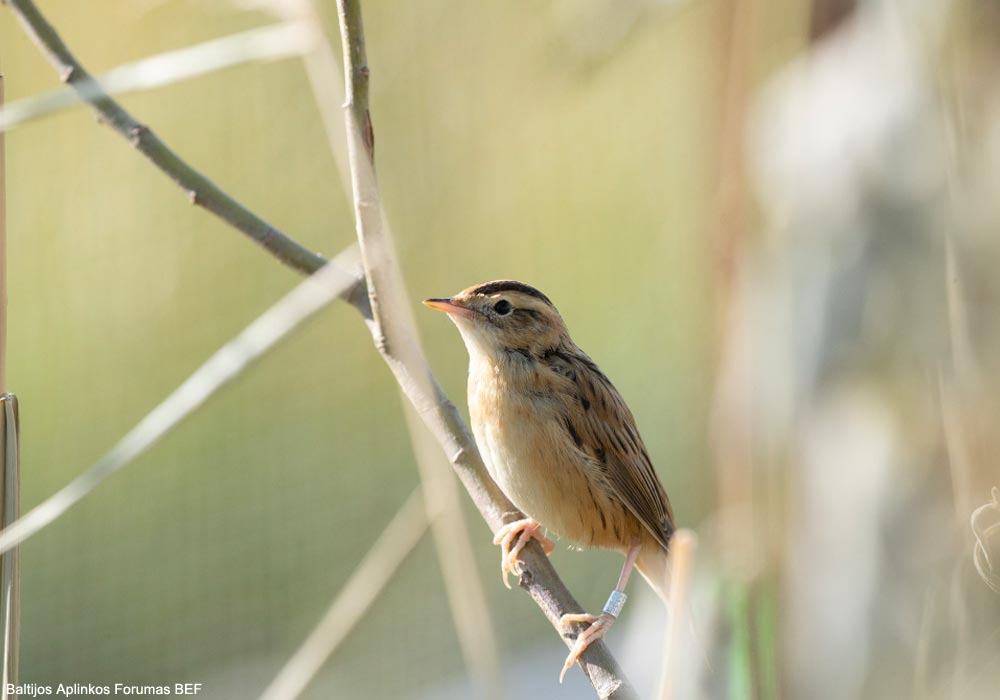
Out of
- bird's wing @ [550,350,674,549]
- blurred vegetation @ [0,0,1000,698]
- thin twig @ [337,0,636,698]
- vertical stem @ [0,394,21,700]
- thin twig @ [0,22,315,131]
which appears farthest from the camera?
blurred vegetation @ [0,0,1000,698]

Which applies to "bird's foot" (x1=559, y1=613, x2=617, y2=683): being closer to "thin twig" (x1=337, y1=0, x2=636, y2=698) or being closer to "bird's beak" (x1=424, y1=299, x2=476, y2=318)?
"thin twig" (x1=337, y1=0, x2=636, y2=698)

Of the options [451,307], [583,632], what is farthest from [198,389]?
[451,307]

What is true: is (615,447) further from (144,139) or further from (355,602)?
(144,139)

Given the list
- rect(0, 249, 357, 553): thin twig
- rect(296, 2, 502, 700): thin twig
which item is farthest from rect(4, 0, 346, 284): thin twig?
rect(296, 2, 502, 700): thin twig

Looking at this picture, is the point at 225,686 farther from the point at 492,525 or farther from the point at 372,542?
the point at 492,525

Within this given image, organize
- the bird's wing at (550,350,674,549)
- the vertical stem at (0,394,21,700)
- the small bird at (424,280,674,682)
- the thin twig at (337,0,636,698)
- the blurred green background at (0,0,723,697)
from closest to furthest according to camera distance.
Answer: the vertical stem at (0,394,21,700) < the thin twig at (337,0,636,698) < the small bird at (424,280,674,682) < the bird's wing at (550,350,674,549) < the blurred green background at (0,0,723,697)

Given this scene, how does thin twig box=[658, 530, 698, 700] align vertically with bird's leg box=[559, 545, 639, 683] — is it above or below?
below

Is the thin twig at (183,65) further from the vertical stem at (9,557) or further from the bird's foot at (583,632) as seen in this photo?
the bird's foot at (583,632)

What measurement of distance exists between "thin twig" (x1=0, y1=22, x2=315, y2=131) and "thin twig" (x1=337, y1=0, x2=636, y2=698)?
0.40m

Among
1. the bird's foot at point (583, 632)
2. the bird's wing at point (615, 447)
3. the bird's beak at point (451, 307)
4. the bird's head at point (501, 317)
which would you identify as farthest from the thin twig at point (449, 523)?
the bird's wing at point (615, 447)

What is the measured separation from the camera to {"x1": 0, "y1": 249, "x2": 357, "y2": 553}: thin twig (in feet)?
5.80

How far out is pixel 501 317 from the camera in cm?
318

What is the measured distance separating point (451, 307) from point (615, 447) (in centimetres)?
63

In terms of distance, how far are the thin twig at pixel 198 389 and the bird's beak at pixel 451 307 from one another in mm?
662
